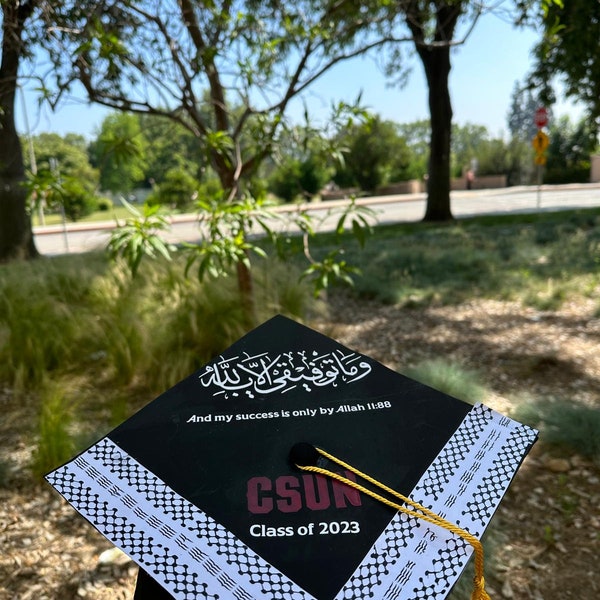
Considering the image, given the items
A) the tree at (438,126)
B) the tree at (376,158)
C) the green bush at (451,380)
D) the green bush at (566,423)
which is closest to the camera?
the green bush at (566,423)

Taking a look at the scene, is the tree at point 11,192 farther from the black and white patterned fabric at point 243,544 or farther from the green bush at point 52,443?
the black and white patterned fabric at point 243,544

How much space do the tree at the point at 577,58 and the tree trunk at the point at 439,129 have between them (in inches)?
75.7

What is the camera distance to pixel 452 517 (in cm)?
122

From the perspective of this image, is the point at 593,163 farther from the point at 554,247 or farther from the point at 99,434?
the point at 99,434

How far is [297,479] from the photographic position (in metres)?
1.26

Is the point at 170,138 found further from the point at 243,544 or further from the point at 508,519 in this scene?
the point at 243,544

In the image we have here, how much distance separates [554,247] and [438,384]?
19.8 feet

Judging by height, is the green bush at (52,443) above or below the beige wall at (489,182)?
below

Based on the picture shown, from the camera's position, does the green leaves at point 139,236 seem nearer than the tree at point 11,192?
Yes

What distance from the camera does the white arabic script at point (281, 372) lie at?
1.50 meters

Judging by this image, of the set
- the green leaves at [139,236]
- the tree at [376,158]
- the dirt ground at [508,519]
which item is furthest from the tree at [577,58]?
the tree at [376,158]

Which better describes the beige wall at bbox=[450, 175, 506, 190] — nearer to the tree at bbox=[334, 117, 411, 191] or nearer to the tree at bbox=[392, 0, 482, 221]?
the tree at bbox=[334, 117, 411, 191]

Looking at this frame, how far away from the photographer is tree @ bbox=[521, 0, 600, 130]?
885cm

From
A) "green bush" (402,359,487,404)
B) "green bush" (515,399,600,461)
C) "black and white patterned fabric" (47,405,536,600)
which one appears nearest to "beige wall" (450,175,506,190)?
"green bush" (402,359,487,404)
